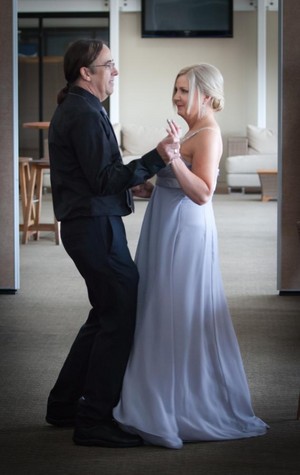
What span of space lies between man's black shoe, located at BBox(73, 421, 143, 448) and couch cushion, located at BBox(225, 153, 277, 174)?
1140cm

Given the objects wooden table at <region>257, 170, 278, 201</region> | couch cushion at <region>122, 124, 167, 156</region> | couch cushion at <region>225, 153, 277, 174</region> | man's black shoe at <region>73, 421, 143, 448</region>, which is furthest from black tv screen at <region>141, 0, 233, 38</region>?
man's black shoe at <region>73, 421, 143, 448</region>

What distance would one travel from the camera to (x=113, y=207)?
3367mm

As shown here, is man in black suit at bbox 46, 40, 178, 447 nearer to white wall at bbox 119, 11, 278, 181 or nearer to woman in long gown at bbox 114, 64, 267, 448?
woman in long gown at bbox 114, 64, 267, 448

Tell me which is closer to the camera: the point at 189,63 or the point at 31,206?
the point at 31,206

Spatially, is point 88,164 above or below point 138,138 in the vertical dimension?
below

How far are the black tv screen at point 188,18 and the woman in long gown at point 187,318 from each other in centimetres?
1245

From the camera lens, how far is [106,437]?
348 cm

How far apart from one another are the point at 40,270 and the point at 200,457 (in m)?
4.66

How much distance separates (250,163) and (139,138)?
2025 millimetres

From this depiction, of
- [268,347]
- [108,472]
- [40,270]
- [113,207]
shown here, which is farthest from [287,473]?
[40,270]

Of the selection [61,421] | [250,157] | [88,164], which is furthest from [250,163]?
[88,164]

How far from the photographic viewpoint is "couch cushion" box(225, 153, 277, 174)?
1463cm

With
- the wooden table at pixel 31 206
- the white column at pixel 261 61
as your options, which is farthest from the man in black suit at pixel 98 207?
the white column at pixel 261 61

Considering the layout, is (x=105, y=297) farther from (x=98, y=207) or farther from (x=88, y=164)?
(x=88, y=164)
